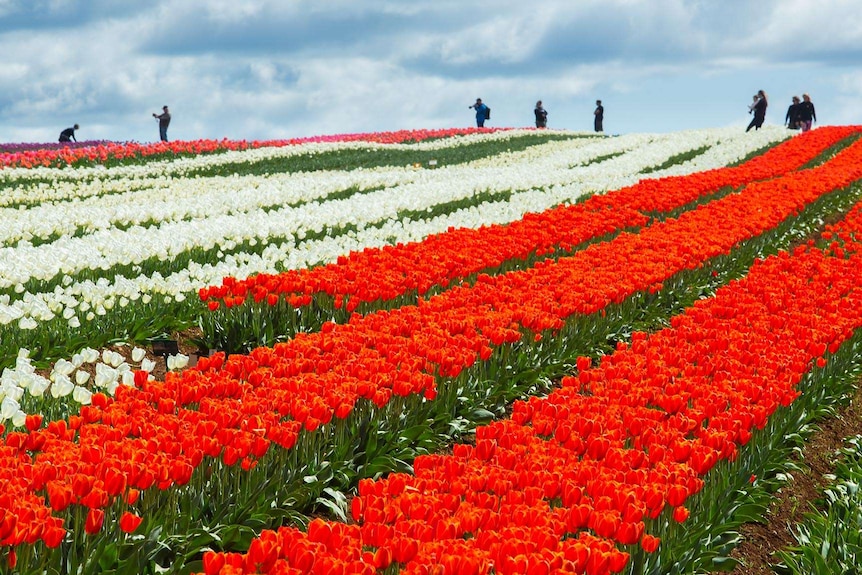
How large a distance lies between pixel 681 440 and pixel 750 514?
957 millimetres

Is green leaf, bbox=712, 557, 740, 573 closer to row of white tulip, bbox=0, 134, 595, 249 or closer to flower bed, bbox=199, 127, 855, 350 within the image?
flower bed, bbox=199, 127, 855, 350

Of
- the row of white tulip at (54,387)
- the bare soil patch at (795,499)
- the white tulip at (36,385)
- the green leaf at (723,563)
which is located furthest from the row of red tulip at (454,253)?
the green leaf at (723,563)

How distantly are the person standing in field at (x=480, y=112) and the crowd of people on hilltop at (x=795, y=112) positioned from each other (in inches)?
501

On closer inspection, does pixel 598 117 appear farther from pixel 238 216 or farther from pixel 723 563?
pixel 723 563

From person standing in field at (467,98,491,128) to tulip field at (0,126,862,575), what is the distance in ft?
96.8

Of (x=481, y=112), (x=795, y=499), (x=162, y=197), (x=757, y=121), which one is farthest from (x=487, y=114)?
(x=795, y=499)

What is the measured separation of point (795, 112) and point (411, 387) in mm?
39080

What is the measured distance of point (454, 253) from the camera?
11.1 meters

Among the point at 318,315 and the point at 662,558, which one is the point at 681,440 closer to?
the point at 662,558

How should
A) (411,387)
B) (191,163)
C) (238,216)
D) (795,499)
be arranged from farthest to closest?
(191,163) < (238,216) < (795,499) < (411,387)

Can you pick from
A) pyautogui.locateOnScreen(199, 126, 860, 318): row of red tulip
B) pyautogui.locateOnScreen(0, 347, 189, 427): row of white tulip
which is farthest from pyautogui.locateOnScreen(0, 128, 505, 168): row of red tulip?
pyautogui.locateOnScreen(0, 347, 189, 427): row of white tulip

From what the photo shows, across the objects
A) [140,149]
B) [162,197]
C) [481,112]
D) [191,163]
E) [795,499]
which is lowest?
[795,499]

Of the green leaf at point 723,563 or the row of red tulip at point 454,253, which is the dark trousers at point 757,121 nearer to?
the row of red tulip at point 454,253

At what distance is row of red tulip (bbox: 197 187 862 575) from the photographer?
3.60m
